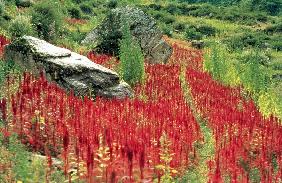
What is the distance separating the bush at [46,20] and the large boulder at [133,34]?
197 centimetres

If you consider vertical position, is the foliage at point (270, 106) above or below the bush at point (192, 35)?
above

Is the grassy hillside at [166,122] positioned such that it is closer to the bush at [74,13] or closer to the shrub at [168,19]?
the bush at [74,13]

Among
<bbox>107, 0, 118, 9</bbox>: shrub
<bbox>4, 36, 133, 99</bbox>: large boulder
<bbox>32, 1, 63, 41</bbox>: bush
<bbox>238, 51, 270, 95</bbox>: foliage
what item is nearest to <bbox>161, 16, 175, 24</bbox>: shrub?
<bbox>107, 0, 118, 9</bbox>: shrub

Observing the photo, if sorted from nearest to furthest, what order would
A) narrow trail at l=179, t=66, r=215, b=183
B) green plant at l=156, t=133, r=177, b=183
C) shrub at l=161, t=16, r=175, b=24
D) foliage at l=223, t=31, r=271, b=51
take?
green plant at l=156, t=133, r=177, b=183, narrow trail at l=179, t=66, r=215, b=183, foliage at l=223, t=31, r=271, b=51, shrub at l=161, t=16, r=175, b=24

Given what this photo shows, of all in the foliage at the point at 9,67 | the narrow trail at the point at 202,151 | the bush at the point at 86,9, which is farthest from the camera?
the bush at the point at 86,9

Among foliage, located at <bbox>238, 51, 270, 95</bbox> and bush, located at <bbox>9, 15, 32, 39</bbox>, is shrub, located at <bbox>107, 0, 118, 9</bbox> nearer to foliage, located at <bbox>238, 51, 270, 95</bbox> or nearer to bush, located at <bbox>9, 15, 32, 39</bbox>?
bush, located at <bbox>9, 15, 32, 39</bbox>

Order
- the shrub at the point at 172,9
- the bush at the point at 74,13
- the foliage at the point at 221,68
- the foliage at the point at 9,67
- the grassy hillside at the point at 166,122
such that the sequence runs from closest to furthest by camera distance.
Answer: the grassy hillside at the point at 166,122 → the foliage at the point at 9,67 → the foliage at the point at 221,68 → the bush at the point at 74,13 → the shrub at the point at 172,9

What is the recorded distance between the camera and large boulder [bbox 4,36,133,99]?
51.2ft

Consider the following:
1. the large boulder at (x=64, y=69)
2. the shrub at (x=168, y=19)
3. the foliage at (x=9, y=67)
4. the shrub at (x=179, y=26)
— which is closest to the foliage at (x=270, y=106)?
the large boulder at (x=64, y=69)

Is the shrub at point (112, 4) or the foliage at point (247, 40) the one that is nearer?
the foliage at point (247, 40)

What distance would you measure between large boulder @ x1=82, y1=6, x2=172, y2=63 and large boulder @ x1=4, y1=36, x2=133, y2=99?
809 centimetres

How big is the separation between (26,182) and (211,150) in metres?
6.08

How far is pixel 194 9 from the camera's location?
71.4 meters

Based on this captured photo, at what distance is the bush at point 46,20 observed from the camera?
24.5m
